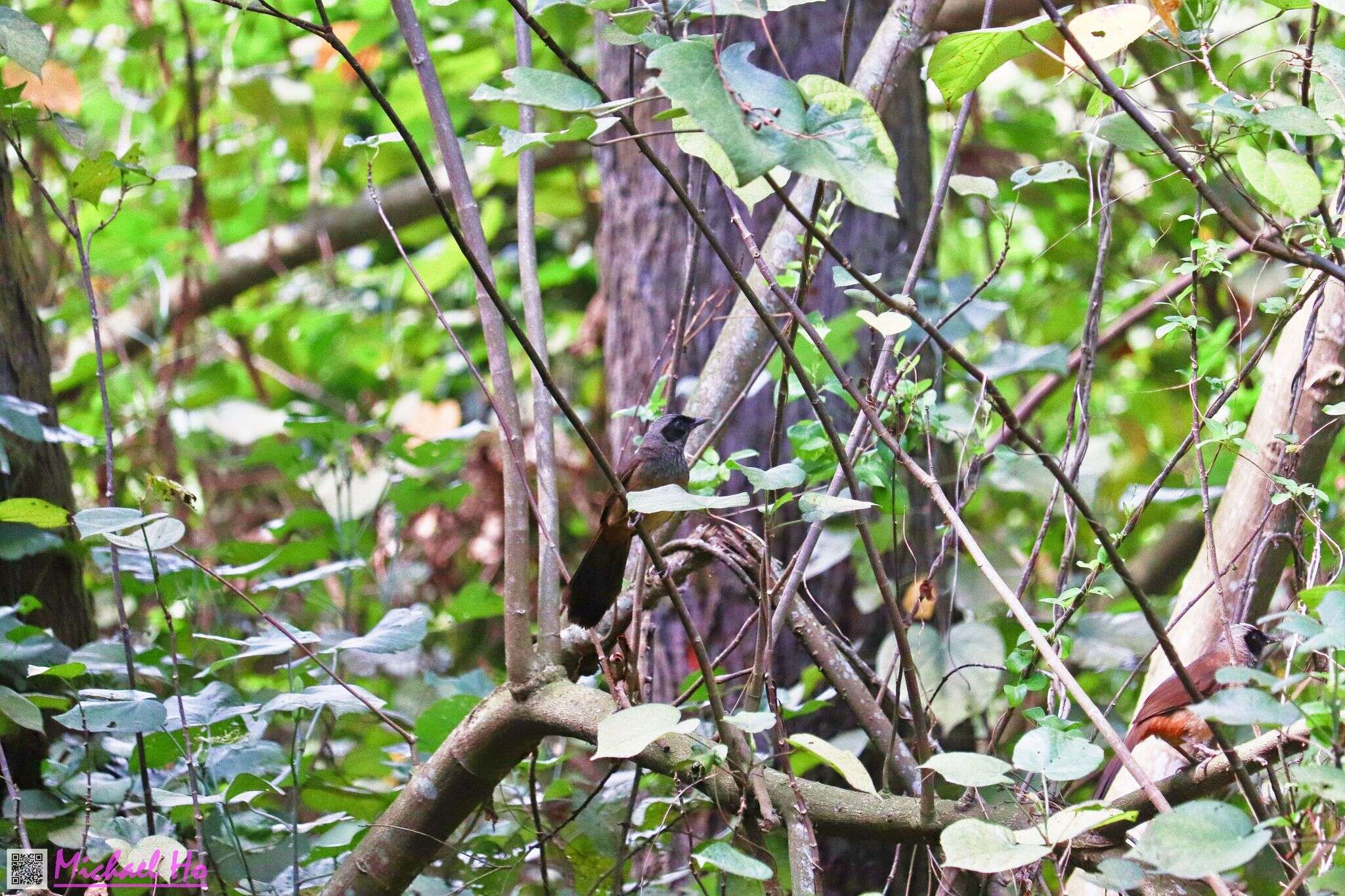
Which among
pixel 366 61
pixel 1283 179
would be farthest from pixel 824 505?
pixel 366 61

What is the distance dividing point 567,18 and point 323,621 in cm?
271

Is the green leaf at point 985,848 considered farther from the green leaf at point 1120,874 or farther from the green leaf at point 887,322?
the green leaf at point 887,322

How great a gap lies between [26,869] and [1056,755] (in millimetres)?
1654

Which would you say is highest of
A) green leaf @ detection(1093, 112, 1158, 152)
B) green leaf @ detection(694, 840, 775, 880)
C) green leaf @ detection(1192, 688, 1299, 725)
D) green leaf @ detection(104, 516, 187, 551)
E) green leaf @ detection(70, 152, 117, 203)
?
green leaf @ detection(70, 152, 117, 203)

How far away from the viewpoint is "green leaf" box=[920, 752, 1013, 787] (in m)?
1.31

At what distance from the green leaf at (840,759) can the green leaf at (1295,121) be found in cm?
105

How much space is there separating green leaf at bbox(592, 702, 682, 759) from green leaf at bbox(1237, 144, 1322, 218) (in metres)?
1.00

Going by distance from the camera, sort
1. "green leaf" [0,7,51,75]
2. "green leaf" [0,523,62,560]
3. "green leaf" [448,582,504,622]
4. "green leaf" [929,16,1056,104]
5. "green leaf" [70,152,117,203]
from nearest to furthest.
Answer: "green leaf" [929,16,1056,104] < "green leaf" [0,7,51,75] < "green leaf" [70,152,117,203] < "green leaf" [0,523,62,560] < "green leaf" [448,582,504,622]

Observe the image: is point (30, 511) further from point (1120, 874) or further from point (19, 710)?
point (1120, 874)

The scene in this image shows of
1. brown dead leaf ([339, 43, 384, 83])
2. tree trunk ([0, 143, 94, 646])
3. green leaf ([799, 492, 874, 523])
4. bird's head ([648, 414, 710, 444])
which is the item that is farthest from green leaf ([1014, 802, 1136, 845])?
brown dead leaf ([339, 43, 384, 83])

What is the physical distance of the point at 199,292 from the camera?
530 centimetres

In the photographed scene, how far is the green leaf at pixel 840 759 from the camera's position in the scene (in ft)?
5.30

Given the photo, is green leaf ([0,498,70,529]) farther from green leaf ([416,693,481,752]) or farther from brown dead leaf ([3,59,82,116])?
brown dead leaf ([3,59,82,116])

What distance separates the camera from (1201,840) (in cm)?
118
